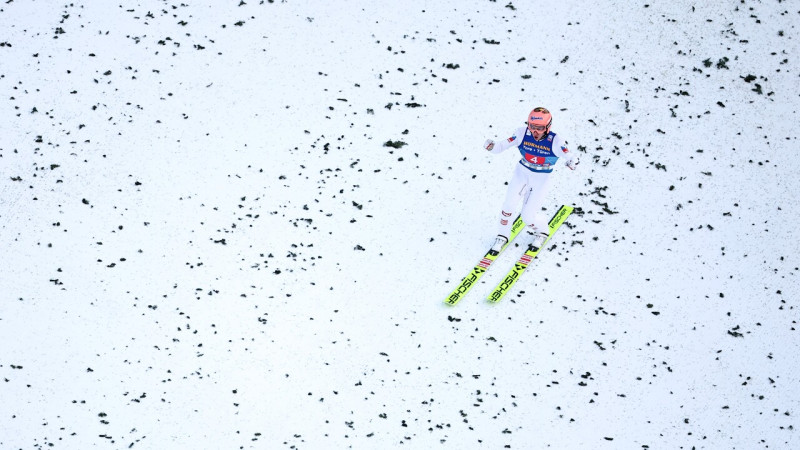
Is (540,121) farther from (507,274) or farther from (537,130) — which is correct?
(507,274)

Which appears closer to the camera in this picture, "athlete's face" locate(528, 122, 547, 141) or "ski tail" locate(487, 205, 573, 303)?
"athlete's face" locate(528, 122, 547, 141)

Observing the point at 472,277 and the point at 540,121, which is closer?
the point at 540,121

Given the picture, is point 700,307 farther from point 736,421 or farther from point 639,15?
point 639,15

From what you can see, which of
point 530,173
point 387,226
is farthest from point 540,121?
point 387,226

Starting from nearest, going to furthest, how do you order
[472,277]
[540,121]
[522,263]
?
[540,121], [472,277], [522,263]

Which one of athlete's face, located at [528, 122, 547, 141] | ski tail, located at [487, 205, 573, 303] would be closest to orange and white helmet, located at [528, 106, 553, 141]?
athlete's face, located at [528, 122, 547, 141]

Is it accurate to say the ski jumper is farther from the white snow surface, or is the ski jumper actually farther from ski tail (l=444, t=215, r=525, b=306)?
the white snow surface
